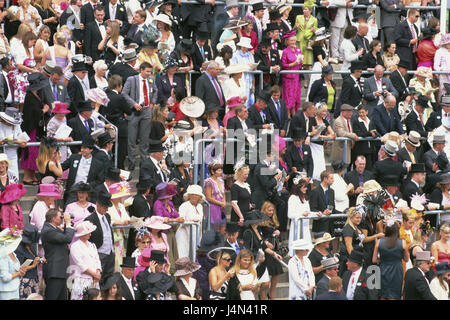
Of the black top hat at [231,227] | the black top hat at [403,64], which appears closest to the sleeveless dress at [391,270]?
the black top hat at [231,227]

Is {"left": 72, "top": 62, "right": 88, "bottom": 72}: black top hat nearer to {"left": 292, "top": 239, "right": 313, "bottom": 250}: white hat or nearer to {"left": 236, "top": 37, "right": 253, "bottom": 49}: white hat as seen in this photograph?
{"left": 236, "top": 37, "right": 253, "bottom": 49}: white hat

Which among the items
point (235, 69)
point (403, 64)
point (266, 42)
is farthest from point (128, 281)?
point (403, 64)

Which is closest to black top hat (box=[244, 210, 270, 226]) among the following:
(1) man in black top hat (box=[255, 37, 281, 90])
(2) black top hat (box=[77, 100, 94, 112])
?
(2) black top hat (box=[77, 100, 94, 112])

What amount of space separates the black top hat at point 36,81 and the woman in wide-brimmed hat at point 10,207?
221 centimetres

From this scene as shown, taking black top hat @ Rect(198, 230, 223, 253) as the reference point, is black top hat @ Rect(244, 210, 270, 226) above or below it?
above

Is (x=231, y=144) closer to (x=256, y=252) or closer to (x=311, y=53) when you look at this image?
(x=256, y=252)

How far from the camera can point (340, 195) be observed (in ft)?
63.8

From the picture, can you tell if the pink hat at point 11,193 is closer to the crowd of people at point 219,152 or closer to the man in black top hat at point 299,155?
the crowd of people at point 219,152

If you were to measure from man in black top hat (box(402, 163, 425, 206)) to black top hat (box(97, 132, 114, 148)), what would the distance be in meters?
4.95

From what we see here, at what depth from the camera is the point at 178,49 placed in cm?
2078

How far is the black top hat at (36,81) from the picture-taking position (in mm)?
18578

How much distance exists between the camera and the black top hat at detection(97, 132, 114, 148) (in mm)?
18141

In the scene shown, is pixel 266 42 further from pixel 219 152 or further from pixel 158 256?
pixel 158 256
